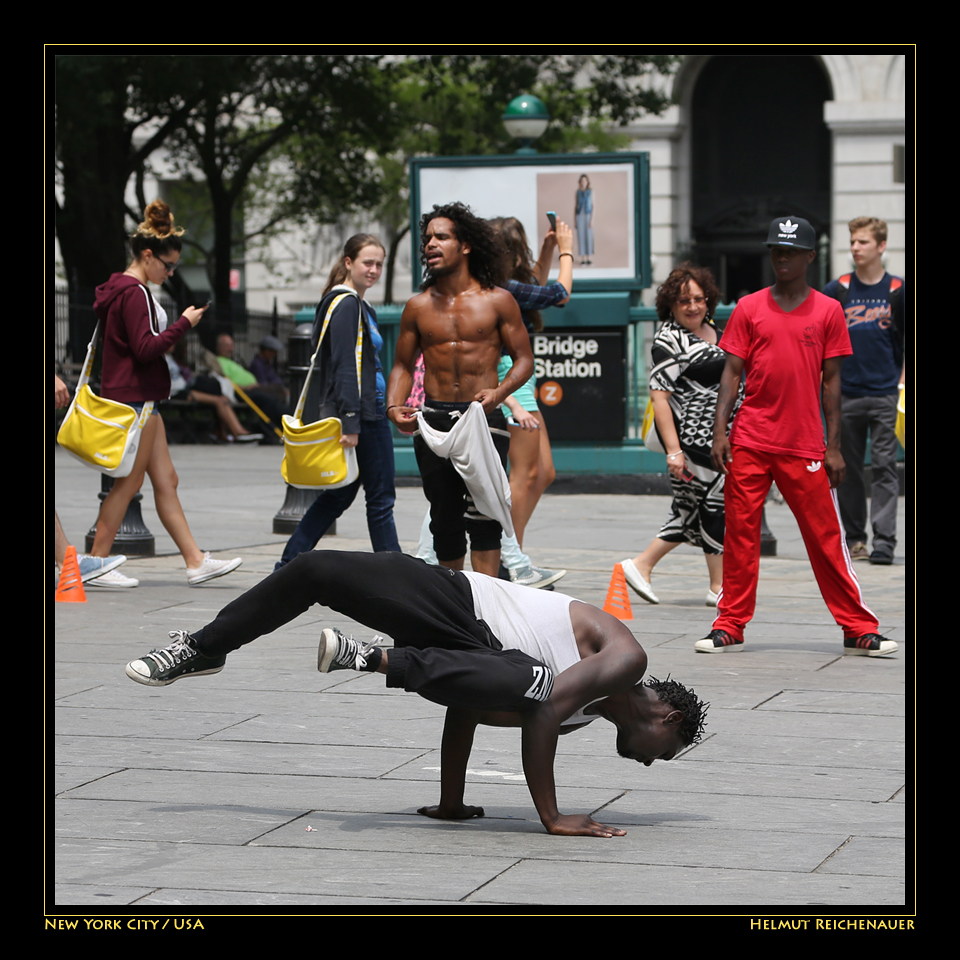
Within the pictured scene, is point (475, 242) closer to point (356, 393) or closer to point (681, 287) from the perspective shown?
point (356, 393)

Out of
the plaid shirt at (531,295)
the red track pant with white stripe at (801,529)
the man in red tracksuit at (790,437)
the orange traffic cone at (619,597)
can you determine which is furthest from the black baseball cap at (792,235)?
the orange traffic cone at (619,597)

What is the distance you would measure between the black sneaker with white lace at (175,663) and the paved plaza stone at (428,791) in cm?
30

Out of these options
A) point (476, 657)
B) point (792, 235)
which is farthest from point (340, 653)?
point (792, 235)

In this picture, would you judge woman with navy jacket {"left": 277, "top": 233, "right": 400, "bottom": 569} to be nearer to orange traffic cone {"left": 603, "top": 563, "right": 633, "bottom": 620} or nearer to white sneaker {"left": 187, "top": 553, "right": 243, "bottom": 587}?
white sneaker {"left": 187, "top": 553, "right": 243, "bottom": 587}

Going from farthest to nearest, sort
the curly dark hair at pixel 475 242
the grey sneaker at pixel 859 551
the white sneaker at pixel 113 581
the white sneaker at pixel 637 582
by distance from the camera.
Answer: the grey sneaker at pixel 859 551, the white sneaker at pixel 113 581, the white sneaker at pixel 637 582, the curly dark hair at pixel 475 242

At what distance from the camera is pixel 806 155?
37.2m

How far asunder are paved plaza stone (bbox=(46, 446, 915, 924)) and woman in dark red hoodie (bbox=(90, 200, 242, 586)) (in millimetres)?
566

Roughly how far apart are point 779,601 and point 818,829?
435 cm

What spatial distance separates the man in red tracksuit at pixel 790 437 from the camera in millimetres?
6926

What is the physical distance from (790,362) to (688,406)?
132 cm

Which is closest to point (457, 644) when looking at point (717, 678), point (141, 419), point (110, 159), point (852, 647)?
point (717, 678)

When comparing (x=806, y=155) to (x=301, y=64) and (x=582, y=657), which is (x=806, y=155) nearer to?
(x=301, y=64)

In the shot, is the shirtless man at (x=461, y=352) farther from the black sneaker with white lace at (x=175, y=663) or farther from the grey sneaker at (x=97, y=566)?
the black sneaker with white lace at (x=175, y=663)

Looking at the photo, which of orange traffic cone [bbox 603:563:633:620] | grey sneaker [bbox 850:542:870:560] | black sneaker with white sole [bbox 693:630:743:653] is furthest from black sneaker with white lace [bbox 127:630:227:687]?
grey sneaker [bbox 850:542:870:560]
